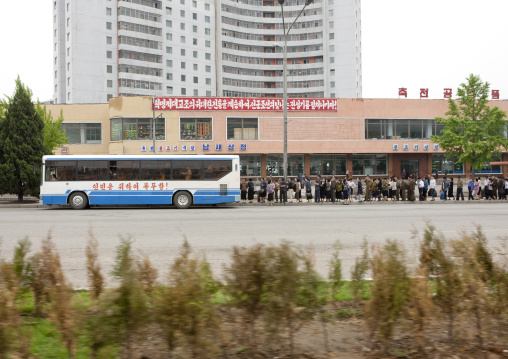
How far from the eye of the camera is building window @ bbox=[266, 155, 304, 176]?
1891 inches

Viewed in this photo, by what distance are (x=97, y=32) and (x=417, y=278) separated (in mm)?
83605

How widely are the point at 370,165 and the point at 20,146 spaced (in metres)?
35.3

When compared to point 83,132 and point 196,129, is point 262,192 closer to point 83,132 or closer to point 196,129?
point 196,129

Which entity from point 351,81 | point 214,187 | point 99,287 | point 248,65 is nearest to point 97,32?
point 248,65

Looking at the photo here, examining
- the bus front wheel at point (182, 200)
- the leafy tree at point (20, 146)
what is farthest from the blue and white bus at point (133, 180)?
the leafy tree at point (20, 146)

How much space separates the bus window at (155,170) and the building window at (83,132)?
27.3 metres

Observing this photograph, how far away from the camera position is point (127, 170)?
23172 millimetres

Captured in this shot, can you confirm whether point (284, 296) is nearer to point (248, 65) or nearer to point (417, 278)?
point (417, 278)

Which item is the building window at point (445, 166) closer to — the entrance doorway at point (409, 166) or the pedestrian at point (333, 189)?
the entrance doorway at point (409, 166)

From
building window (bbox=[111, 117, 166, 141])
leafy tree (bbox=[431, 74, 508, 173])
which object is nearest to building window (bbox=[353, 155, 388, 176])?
leafy tree (bbox=[431, 74, 508, 173])

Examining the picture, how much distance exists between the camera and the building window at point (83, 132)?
47781 millimetres

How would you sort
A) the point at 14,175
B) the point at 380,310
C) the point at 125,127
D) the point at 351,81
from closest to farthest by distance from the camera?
the point at 380,310, the point at 14,175, the point at 125,127, the point at 351,81

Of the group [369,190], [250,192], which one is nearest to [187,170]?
[250,192]

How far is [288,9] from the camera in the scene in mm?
97188
